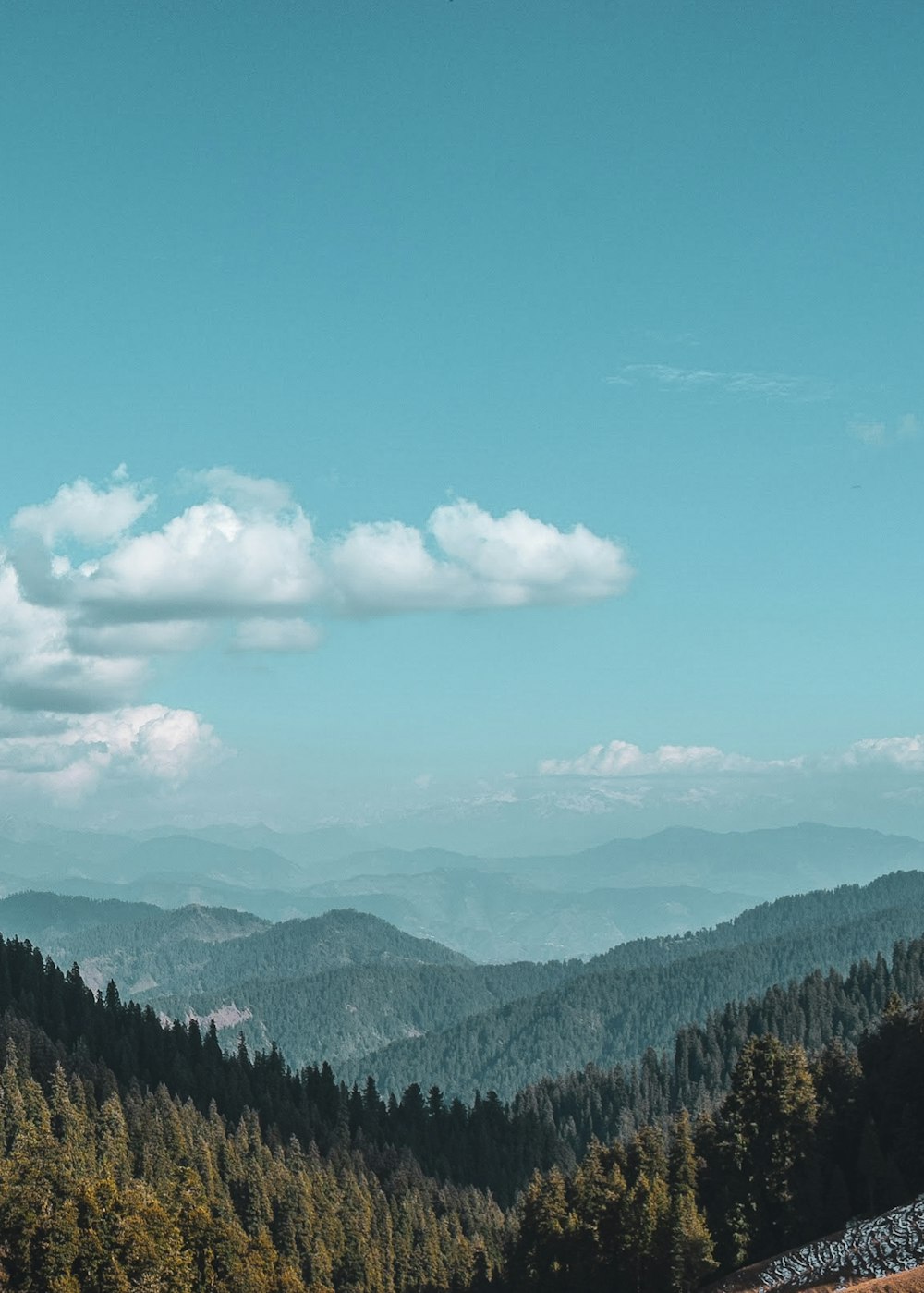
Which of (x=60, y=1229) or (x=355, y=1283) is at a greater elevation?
(x=60, y=1229)

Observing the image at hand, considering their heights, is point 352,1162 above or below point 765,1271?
below

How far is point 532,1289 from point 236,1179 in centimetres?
5763

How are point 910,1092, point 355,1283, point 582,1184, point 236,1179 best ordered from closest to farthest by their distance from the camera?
point 910,1092 < point 582,1184 < point 355,1283 < point 236,1179

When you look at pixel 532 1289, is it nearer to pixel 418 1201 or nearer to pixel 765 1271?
pixel 765 1271

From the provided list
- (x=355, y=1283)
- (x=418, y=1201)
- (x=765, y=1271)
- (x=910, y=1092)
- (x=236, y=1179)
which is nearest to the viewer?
(x=765, y=1271)

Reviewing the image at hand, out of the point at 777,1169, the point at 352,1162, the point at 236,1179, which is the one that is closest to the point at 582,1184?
the point at 777,1169

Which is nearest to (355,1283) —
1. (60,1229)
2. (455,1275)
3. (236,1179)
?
(455,1275)

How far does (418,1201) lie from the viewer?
558 feet

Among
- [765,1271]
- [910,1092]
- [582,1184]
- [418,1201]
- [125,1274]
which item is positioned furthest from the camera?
[418,1201]

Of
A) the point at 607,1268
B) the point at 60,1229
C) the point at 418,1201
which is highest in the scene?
the point at 60,1229

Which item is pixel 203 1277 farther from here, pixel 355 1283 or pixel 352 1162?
pixel 352 1162

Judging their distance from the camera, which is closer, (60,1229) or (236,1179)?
(60,1229)

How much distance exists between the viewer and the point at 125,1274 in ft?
316

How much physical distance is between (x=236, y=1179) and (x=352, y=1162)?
3267cm
